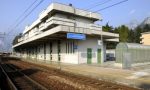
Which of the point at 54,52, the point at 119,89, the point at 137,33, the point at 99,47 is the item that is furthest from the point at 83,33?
the point at 137,33

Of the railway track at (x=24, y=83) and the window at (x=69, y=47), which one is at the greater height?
the window at (x=69, y=47)

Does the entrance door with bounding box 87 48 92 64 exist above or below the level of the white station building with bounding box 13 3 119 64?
below

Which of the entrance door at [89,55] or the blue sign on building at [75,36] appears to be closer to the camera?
the blue sign on building at [75,36]

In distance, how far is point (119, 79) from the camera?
14.7 meters

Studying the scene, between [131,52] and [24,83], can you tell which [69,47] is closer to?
[131,52]

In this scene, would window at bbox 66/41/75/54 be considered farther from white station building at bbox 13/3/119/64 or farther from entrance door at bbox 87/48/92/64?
entrance door at bbox 87/48/92/64

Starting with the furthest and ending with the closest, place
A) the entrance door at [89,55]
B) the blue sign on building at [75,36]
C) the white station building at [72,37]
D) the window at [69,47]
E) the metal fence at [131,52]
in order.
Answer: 1. the entrance door at [89,55]
2. the window at [69,47]
3. the white station building at [72,37]
4. the blue sign on building at [75,36]
5. the metal fence at [131,52]

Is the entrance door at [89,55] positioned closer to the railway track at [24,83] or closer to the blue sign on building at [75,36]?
the blue sign on building at [75,36]

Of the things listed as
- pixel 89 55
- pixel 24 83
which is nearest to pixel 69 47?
pixel 89 55

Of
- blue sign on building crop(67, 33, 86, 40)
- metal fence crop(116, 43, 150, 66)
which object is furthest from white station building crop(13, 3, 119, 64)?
metal fence crop(116, 43, 150, 66)

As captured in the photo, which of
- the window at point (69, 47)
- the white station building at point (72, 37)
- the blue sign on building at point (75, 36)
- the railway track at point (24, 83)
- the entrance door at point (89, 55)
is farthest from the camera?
the entrance door at point (89, 55)

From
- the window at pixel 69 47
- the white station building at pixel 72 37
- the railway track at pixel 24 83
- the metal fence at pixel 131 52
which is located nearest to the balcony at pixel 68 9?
the white station building at pixel 72 37

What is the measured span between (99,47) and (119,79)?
799 inches

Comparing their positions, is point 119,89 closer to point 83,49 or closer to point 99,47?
point 83,49
